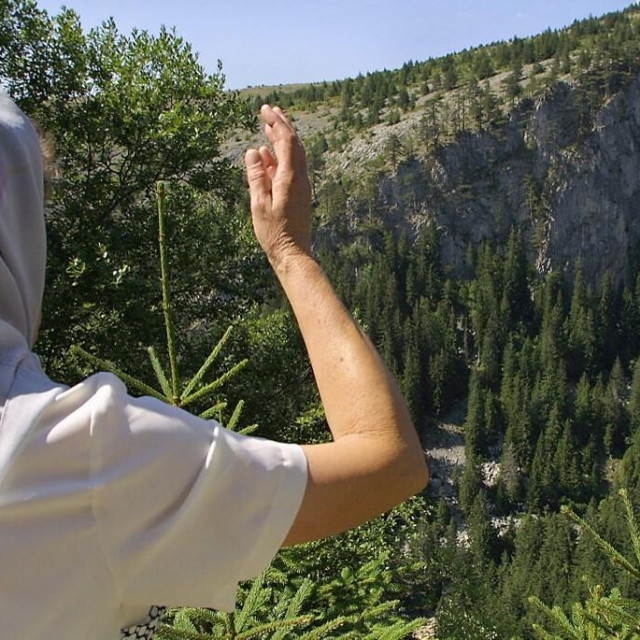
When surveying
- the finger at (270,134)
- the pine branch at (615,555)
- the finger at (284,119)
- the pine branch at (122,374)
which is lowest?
the pine branch at (615,555)

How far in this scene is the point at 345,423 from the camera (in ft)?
3.43

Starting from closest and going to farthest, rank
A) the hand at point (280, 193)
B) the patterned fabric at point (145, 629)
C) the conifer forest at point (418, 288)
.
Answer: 1. the patterned fabric at point (145, 629)
2. the hand at point (280, 193)
3. the conifer forest at point (418, 288)

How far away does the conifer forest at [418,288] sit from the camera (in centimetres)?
537

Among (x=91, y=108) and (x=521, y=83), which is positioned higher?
(x=521, y=83)

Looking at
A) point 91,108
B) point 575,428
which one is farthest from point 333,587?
point 575,428

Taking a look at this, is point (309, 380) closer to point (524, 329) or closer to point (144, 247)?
point (144, 247)

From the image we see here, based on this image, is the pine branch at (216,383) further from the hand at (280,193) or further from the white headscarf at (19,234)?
the white headscarf at (19,234)

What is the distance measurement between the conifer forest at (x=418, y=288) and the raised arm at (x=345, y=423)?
1.81 ft

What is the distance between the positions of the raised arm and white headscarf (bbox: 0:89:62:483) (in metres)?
0.36

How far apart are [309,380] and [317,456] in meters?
6.52

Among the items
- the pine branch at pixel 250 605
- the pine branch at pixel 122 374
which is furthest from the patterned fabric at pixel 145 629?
the pine branch at pixel 250 605

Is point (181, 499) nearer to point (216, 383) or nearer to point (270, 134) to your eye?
point (270, 134)

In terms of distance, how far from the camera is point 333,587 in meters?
4.13

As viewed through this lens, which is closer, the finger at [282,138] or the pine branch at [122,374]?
the finger at [282,138]
